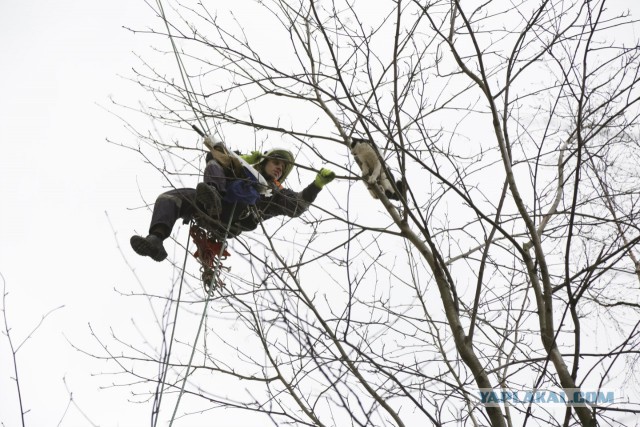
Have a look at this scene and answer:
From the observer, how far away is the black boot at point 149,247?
12.3 feet

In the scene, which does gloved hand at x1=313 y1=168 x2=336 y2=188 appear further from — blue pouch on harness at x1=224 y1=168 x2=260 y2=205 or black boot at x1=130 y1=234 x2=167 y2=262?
black boot at x1=130 y1=234 x2=167 y2=262

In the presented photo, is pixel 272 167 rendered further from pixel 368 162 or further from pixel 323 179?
pixel 368 162

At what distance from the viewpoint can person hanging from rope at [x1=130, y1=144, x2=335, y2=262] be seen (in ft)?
12.6

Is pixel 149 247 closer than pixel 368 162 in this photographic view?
No

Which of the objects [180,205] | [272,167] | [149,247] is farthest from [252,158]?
[149,247]

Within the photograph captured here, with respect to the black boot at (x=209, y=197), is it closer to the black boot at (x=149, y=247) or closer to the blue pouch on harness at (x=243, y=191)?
the blue pouch on harness at (x=243, y=191)

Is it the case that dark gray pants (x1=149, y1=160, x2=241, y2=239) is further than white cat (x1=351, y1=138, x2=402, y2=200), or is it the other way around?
dark gray pants (x1=149, y1=160, x2=241, y2=239)

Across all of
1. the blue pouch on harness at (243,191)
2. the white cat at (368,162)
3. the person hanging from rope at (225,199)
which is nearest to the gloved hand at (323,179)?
the person hanging from rope at (225,199)

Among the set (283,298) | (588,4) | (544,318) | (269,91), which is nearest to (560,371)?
(544,318)

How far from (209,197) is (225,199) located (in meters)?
0.35

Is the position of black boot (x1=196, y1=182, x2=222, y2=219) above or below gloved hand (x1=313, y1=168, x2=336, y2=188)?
below

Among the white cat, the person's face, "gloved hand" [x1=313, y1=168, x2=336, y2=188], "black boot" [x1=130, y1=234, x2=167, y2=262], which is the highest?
the person's face

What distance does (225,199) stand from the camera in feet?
13.8

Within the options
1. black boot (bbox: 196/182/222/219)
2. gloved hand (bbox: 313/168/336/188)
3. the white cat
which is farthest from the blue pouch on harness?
the white cat
